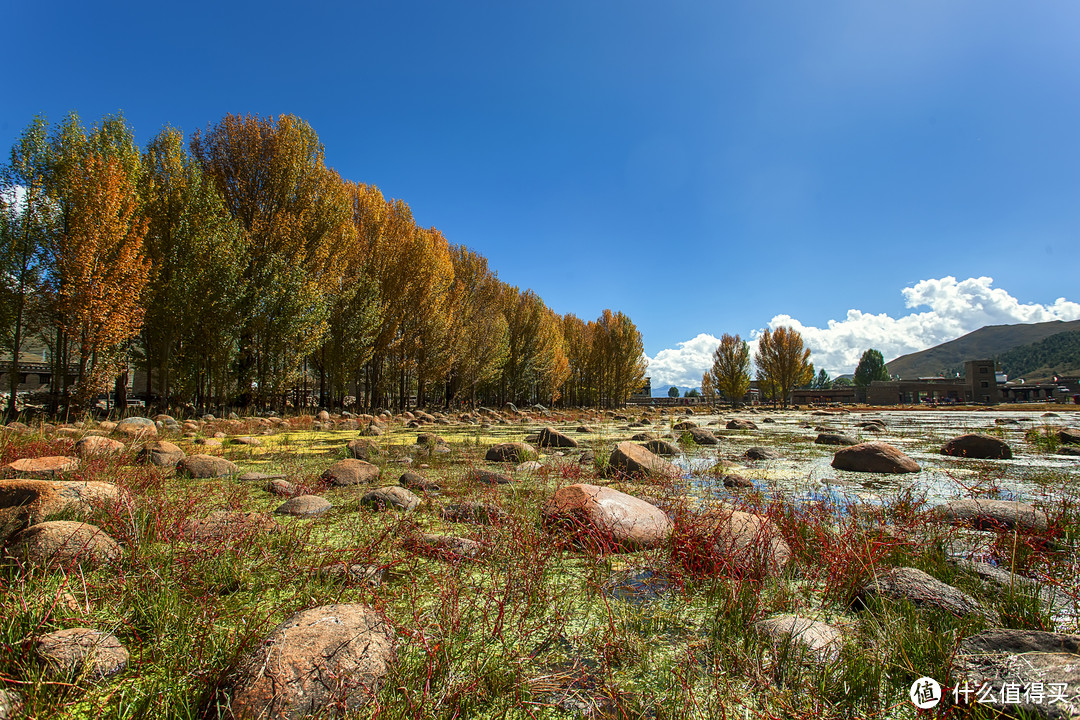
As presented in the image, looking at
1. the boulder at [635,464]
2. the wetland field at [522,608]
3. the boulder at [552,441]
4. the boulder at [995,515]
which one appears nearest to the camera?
the wetland field at [522,608]

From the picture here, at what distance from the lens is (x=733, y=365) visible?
45438 mm

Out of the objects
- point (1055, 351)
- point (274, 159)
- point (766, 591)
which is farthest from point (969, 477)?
point (1055, 351)

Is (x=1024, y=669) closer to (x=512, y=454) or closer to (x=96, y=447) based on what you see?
(x=512, y=454)

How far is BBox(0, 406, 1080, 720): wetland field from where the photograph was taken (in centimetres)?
140

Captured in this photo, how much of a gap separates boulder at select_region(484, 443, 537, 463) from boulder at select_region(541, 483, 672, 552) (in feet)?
10.4

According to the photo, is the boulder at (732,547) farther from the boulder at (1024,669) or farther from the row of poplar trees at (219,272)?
the row of poplar trees at (219,272)

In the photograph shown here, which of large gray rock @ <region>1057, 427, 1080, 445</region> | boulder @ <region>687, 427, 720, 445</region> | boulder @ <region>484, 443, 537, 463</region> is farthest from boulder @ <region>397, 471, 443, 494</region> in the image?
large gray rock @ <region>1057, 427, 1080, 445</region>

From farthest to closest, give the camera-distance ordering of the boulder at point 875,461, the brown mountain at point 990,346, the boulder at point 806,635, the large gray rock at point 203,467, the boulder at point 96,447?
1. the brown mountain at point 990,346
2. the boulder at point 875,461
3. the boulder at point 96,447
4. the large gray rock at point 203,467
5. the boulder at point 806,635

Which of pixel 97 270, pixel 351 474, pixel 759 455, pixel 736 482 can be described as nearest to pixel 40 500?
pixel 351 474

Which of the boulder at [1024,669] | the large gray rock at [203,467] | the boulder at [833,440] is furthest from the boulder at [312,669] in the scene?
the boulder at [833,440]

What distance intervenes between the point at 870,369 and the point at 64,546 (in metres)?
108

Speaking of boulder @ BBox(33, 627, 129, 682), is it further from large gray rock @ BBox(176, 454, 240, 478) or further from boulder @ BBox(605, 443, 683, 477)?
boulder @ BBox(605, 443, 683, 477)

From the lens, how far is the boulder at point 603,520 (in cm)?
281

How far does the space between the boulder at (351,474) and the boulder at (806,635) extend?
163 inches
